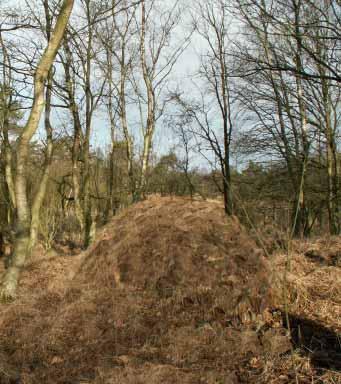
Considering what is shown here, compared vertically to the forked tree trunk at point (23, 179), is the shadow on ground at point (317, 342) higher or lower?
lower

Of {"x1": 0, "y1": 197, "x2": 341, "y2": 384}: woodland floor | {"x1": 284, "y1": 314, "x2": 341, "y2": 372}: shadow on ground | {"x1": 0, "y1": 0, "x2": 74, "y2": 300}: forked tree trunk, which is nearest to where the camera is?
{"x1": 284, "y1": 314, "x2": 341, "y2": 372}: shadow on ground

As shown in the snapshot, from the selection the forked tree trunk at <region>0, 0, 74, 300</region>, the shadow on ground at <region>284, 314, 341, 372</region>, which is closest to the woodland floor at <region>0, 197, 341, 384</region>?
the shadow on ground at <region>284, 314, 341, 372</region>

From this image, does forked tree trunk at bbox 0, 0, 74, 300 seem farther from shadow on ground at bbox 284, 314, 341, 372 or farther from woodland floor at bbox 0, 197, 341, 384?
shadow on ground at bbox 284, 314, 341, 372

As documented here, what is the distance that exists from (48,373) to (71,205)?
37.5 ft

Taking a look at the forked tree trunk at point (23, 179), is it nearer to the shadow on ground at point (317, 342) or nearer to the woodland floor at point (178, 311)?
the woodland floor at point (178, 311)

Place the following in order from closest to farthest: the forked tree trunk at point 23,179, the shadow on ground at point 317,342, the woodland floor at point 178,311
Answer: the shadow on ground at point 317,342, the woodland floor at point 178,311, the forked tree trunk at point 23,179

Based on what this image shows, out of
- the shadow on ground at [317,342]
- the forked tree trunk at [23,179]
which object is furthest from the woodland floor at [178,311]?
the forked tree trunk at [23,179]

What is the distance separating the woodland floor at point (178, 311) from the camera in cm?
355

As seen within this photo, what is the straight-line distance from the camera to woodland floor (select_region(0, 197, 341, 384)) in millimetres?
3549

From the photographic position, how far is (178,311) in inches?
197

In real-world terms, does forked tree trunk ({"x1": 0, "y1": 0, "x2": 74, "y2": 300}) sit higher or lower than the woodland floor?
higher

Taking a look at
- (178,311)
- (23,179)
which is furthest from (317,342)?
(23,179)

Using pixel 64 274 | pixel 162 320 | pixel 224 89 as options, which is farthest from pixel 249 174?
pixel 162 320

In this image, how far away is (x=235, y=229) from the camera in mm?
6238
